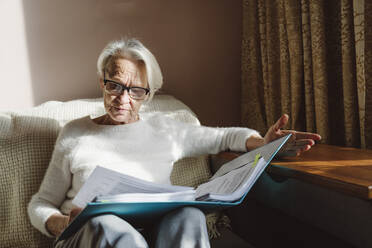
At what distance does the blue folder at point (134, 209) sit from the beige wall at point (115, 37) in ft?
3.15

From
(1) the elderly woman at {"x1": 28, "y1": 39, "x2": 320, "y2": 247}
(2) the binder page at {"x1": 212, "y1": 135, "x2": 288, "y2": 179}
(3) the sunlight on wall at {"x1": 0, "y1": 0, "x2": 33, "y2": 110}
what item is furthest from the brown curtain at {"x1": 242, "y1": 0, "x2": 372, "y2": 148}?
(3) the sunlight on wall at {"x1": 0, "y1": 0, "x2": 33, "y2": 110}

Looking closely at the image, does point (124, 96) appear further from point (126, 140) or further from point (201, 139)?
point (201, 139)

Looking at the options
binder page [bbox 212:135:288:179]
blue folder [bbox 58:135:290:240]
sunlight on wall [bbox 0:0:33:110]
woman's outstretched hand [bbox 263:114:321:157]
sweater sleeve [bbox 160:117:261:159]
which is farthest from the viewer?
sunlight on wall [bbox 0:0:33:110]

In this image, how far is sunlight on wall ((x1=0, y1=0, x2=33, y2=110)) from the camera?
1513mm

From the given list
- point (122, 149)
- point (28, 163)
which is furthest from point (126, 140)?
point (28, 163)

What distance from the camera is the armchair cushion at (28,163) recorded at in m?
1.21

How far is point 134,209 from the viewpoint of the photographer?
78 cm

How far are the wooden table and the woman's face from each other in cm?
52

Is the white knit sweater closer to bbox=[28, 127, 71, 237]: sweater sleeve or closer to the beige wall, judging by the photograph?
bbox=[28, 127, 71, 237]: sweater sleeve

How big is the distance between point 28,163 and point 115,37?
2.54 ft

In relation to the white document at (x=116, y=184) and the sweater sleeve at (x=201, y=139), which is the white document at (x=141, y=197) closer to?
the white document at (x=116, y=184)

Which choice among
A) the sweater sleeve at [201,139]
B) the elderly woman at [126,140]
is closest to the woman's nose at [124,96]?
the elderly woman at [126,140]

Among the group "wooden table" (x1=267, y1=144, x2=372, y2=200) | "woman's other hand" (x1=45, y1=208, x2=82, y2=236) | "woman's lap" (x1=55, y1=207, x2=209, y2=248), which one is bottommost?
"woman's other hand" (x1=45, y1=208, x2=82, y2=236)

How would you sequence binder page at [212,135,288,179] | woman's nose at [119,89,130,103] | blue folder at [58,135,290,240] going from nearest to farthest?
blue folder at [58,135,290,240]
binder page at [212,135,288,179]
woman's nose at [119,89,130,103]
